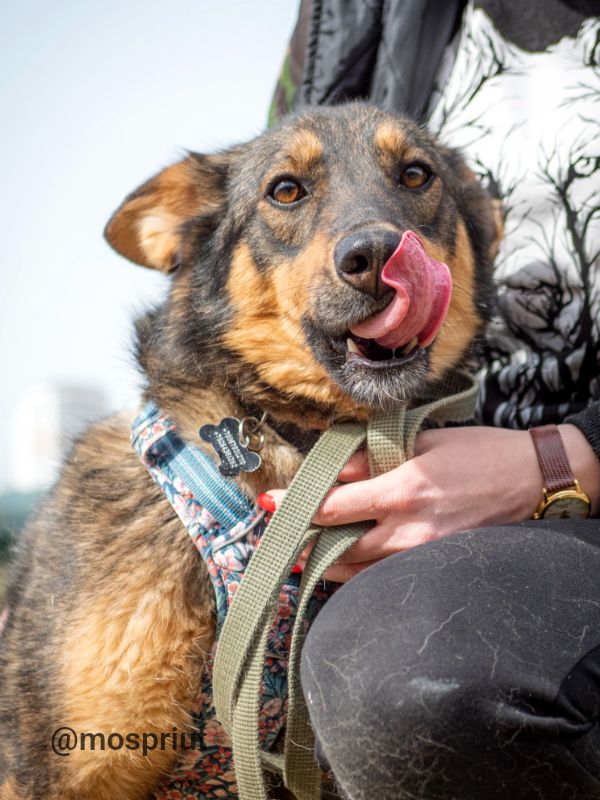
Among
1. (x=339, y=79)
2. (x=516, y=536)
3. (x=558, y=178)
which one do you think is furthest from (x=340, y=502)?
(x=339, y=79)

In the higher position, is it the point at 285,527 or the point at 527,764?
the point at 285,527

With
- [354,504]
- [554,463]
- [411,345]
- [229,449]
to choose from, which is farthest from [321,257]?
[554,463]

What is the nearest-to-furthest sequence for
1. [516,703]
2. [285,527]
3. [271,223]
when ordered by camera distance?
[516,703] < [285,527] < [271,223]

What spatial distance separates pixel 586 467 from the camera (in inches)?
77.5

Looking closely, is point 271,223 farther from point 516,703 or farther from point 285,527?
point 516,703

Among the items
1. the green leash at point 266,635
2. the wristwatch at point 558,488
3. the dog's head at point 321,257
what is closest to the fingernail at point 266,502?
the green leash at point 266,635

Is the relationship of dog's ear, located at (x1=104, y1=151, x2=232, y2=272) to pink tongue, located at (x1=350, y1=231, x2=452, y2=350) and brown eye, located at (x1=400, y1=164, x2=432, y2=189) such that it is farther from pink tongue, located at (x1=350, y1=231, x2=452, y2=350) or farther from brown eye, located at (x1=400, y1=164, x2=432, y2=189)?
pink tongue, located at (x1=350, y1=231, x2=452, y2=350)

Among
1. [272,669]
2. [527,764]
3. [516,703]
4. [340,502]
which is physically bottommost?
[272,669]

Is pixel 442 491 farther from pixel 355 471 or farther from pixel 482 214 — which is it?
pixel 482 214

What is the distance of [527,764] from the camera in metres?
1.40

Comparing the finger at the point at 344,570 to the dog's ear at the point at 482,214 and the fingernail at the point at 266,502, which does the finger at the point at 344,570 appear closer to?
the fingernail at the point at 266,502

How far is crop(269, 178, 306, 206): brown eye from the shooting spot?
7.77ft

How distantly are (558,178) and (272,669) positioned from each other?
1788 mm

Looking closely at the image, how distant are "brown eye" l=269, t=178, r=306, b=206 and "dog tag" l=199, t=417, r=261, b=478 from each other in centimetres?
72
